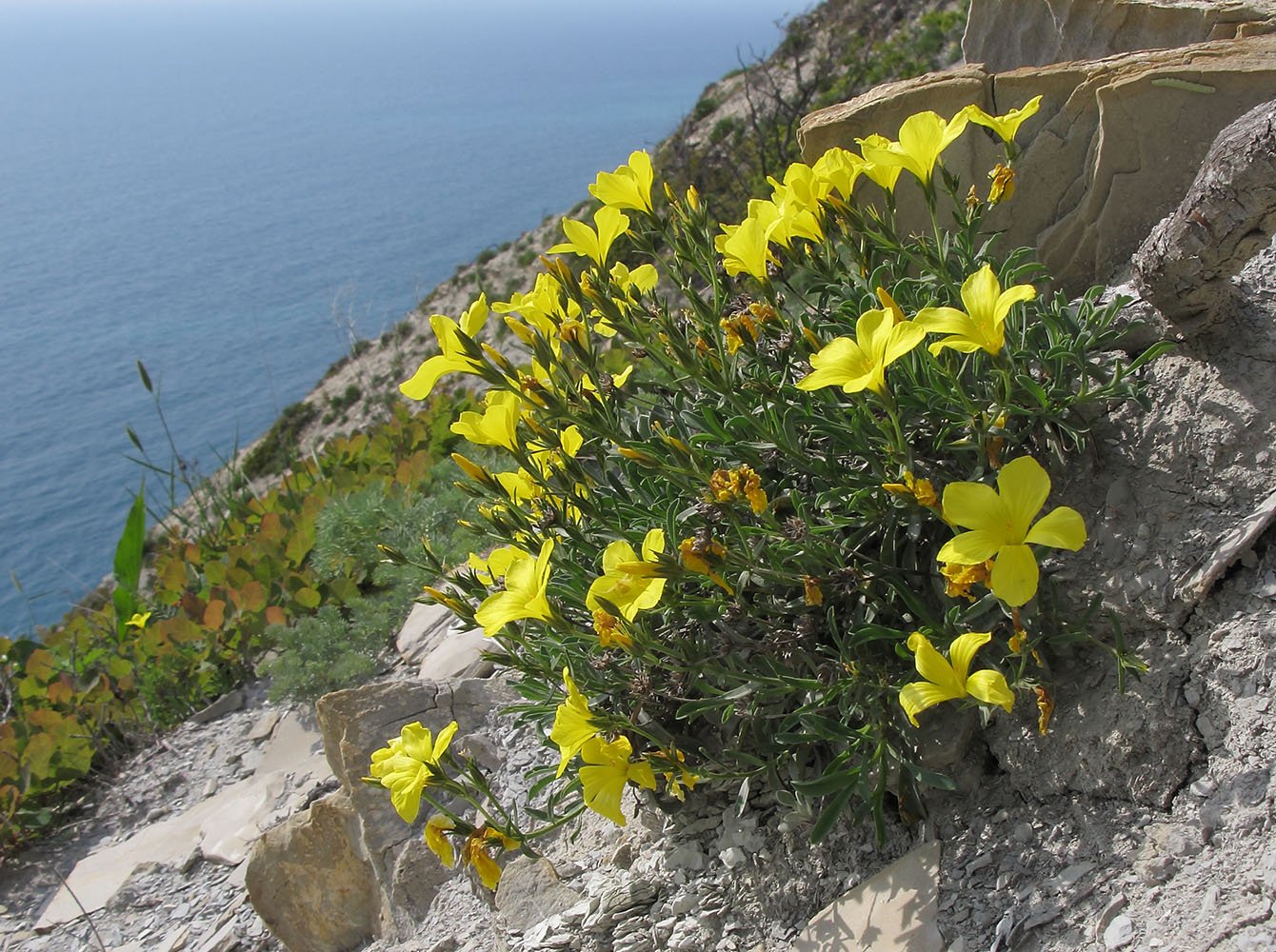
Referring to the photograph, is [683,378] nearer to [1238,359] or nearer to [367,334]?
[1238,359]

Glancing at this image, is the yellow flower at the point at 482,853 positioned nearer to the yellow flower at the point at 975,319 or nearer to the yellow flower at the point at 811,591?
the yellow flower at the point at 811,591

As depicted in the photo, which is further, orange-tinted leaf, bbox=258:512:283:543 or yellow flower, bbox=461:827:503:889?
orange-tinted leaf, bbox=258:512:283:543

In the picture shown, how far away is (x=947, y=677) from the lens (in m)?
1.57

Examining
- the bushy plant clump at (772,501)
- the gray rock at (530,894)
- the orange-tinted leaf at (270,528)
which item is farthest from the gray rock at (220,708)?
the bushy plant clump at (772,501)

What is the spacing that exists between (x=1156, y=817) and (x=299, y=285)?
2580cm

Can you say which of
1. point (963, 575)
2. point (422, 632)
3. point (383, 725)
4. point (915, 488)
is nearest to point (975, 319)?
point (915, 488)

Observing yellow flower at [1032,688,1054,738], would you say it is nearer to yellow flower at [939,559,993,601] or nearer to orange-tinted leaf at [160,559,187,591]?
yellow flower at [939,559,993,601]

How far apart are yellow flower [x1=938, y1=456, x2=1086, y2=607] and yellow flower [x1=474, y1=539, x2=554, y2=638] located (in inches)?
28.0

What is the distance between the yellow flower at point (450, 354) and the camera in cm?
196

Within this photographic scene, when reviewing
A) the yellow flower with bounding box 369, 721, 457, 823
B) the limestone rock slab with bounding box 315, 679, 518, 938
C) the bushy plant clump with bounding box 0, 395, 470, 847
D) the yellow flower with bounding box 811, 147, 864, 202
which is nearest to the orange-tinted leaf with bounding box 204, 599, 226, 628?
the bushy plant clump with bounding box 0, 395, 470, 847

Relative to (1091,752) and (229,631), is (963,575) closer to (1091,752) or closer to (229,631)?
(1091,752)

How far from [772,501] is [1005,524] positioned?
0.65m

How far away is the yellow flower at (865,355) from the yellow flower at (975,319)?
0.04 meters

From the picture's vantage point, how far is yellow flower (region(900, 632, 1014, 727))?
60.1 inches
